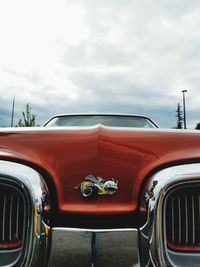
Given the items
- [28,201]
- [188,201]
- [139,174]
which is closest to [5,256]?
[28,201]

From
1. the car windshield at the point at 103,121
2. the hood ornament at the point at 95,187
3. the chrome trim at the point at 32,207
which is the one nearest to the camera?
the chrome trim at the point at 32,207

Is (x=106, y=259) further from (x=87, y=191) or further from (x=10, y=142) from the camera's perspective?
(x=10, y=142)

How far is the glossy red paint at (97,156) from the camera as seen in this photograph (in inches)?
55.6

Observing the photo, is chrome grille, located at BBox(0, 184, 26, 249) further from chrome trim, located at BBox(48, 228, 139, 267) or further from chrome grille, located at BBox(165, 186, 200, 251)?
chrome grille, located at BBox(165, 186, 200, 251)

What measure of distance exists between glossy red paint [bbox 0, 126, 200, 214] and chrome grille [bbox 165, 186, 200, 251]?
0.15 m

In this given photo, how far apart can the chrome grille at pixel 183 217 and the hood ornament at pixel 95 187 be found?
239 millimetres

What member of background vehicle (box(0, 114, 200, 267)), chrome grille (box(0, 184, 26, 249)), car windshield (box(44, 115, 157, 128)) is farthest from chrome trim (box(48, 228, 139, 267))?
car windshield (box(44, 115, 157, 128))

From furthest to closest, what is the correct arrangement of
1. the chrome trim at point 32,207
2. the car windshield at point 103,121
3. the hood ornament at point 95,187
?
the car windshield at point 103,121
the hood ornament at point 95,187
the chrome trim at point 32,207

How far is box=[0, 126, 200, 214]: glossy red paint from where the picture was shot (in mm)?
1411

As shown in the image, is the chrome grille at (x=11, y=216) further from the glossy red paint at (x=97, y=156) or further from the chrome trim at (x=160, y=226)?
the chrome trim at (x=160, y=226)

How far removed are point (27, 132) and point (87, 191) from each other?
0.42m

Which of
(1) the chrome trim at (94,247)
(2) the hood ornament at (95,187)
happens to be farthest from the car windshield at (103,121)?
(1) the chrome trim at (94,247)

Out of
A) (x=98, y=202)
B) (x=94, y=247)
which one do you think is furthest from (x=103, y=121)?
(x=94, y=247)

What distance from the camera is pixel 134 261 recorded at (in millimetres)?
1295
